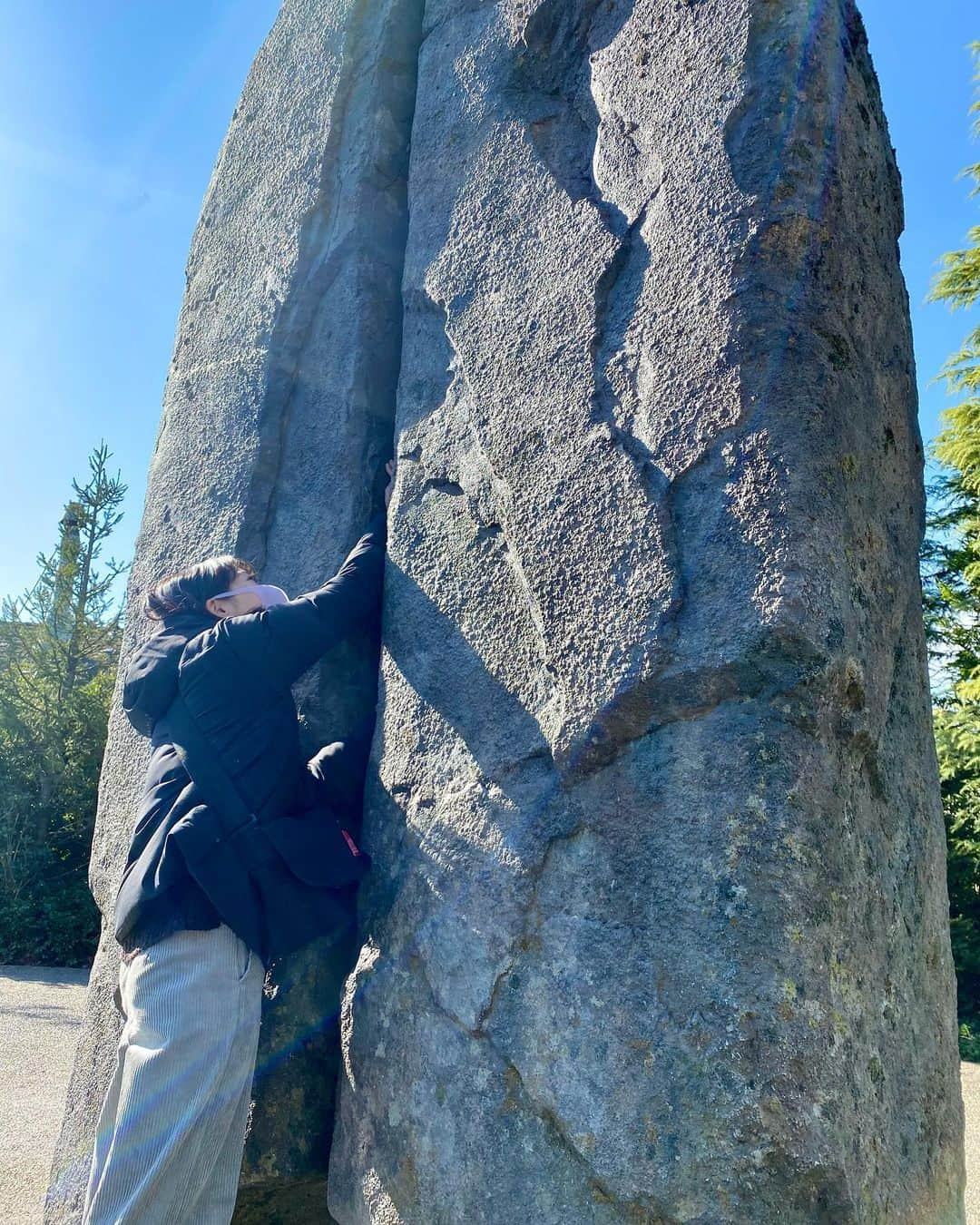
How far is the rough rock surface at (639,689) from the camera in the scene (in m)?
1.74

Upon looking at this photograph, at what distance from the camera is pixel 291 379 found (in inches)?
118

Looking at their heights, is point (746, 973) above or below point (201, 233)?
below

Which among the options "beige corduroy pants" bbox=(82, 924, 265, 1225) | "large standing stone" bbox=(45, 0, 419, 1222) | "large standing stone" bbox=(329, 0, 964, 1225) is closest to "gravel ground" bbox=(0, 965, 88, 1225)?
→ "large standing stone" bbox=(45, 0, 419, 1222)

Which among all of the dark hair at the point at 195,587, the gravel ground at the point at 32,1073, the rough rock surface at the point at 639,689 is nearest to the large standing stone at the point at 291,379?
the rough rock surface at the point at 639,689

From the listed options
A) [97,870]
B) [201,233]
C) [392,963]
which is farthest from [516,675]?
[201,233]

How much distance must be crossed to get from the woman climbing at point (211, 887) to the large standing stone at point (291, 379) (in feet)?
1.07

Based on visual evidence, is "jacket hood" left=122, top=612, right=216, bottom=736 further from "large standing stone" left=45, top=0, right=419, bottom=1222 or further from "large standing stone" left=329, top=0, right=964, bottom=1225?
"large standing stone" left=329, top=0, right=964, bottom=1225

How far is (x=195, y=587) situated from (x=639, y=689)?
48.6 inches

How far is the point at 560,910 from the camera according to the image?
1.91m

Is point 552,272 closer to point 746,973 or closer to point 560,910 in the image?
point 560,910

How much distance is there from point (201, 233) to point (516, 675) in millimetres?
2255

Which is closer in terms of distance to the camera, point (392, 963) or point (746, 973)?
point (746, 973)

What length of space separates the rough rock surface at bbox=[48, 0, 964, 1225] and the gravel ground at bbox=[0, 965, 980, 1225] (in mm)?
920

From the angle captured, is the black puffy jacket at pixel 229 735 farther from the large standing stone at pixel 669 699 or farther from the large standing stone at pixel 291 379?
the large standing stone at pixel 291 379
